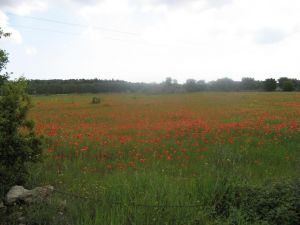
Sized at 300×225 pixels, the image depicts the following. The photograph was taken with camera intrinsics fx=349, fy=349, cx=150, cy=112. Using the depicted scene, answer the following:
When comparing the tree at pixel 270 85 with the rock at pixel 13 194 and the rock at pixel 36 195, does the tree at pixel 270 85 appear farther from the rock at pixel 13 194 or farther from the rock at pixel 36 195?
the rock at pixel 13 194

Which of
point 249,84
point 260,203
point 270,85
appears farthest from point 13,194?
point 249,84

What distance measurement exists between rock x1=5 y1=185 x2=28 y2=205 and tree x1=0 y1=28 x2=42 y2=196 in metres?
0.22

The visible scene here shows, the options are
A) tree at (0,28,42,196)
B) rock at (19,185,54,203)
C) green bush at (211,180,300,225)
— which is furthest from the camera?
tree at (0,28,42,196)

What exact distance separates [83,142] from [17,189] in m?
5.63

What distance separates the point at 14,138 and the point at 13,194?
0.98 m

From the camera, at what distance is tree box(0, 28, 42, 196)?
6.25m

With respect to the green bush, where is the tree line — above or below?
below

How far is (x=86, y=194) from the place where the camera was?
6375 mm

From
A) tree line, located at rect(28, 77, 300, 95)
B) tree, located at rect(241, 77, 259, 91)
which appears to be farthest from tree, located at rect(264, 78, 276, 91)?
tree, located at rect(241, 77, 259, 91)

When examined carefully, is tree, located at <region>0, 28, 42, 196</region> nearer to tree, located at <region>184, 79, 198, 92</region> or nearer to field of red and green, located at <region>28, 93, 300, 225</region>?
field of red and green, located at <region>28, 93, 300, 225</region>

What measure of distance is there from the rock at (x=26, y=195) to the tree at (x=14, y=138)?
0.29m

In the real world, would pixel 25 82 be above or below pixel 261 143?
above

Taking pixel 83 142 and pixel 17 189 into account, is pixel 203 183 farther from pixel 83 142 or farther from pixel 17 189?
pixel 83 142

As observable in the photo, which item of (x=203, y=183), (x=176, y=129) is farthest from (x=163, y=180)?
(x=176, y=129)
